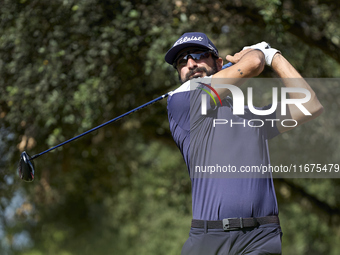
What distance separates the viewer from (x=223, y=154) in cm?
316

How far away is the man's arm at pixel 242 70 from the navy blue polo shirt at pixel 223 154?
0.46ft

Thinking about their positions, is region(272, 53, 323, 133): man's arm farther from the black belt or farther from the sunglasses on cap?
the black belt

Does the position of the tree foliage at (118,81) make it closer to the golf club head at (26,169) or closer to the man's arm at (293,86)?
the golf club head at (26,169)

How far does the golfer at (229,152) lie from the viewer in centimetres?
299

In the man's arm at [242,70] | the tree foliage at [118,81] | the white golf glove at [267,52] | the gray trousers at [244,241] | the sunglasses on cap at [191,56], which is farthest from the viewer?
the tree foliage at [118,81]

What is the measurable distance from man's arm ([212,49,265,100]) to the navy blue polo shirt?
0.46 feet

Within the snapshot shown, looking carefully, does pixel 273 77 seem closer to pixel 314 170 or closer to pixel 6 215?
pixel 314 170

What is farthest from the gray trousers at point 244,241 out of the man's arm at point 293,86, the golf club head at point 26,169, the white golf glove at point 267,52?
the golf club head at point 26,169

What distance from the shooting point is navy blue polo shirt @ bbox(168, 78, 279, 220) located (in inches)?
119

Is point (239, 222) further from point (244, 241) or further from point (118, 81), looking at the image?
point (118, 81)


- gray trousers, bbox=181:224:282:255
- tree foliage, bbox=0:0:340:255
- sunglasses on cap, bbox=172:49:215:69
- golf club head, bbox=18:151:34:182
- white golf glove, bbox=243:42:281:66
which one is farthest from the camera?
tree foliage, bbox=0:0:340:255

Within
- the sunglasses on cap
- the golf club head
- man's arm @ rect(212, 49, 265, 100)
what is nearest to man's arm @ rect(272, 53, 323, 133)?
man's arm @ rect(212, 49, 265, 100)

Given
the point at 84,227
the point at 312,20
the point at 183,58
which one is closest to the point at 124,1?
the point at 312,20

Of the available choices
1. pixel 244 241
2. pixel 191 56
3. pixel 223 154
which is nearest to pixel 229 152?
pixel 223 154
